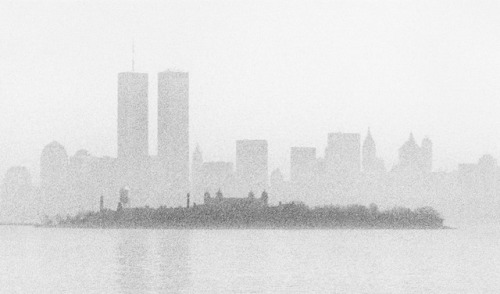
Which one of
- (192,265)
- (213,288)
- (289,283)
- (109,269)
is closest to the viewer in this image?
(213,288)

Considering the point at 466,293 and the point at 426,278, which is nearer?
the point at 466,293

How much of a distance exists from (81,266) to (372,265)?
3825 centimetres

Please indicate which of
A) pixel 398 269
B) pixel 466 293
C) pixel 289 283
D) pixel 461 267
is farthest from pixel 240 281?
pixel 461 267

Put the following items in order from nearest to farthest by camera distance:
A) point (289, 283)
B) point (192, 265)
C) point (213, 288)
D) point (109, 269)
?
point (213, 288) < point (289, 283) < point (109, 269) < point (192, 265)

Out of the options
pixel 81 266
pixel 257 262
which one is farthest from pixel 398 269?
pixel 81 266

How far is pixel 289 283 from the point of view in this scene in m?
110

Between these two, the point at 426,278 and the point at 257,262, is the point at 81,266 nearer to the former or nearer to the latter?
the point at 257,262

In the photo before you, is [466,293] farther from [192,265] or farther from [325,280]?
[192,265]

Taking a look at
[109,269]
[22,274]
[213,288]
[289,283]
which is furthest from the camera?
[109,269]

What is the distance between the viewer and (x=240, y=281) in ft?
363

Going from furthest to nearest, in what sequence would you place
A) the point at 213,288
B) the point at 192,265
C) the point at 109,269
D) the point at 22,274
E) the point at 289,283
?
the point at 192,265 → the point at 109,269 → the point at 22,274 → the point at 289,283 → the point at 213,288

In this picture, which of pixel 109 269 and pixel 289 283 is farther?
pixel 109 269

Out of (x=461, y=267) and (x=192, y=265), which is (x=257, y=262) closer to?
(x=192, y=265)

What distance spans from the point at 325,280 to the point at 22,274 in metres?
33.0
